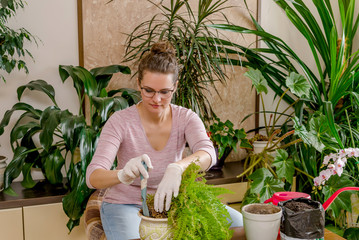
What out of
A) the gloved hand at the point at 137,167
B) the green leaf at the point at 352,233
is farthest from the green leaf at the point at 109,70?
the green leaf at the point at 352,233

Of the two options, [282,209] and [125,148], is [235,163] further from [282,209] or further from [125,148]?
[282,209]

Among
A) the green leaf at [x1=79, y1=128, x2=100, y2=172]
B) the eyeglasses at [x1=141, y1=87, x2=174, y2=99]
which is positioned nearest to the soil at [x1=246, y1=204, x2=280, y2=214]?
the eyeglasses at [x1=141, y1=87, x2=174, y2=99]

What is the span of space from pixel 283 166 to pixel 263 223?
1183mm

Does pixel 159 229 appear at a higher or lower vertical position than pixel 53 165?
higher

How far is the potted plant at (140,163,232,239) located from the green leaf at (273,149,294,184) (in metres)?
1.17

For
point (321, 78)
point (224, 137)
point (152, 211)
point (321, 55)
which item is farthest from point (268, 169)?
point (152, 211)

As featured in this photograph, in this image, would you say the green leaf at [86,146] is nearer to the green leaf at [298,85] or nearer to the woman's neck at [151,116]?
the woman's neck at [151,116]

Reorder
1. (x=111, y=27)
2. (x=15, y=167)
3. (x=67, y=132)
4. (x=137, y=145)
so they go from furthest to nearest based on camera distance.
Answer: (x=111, y=27)
(x=15, y=167)
(x=67, y=132)
(x=137, y=145)

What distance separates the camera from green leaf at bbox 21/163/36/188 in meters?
2.13

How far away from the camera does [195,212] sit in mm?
1031

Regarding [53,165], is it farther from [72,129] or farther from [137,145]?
[137,145]

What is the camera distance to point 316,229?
40.7 inches

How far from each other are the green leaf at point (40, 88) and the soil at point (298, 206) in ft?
5.23

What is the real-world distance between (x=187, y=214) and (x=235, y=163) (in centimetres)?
184
